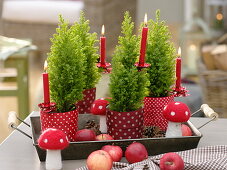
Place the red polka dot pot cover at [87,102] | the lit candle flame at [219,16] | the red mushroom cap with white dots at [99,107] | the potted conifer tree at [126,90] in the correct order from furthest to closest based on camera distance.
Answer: the lit candle flame at [219,16], the red polka dot pot cover at [87,102], the red mushroom cap with white dots at [99,107], the potted conifer tree at [126,90]

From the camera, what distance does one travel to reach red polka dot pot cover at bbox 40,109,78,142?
118cm

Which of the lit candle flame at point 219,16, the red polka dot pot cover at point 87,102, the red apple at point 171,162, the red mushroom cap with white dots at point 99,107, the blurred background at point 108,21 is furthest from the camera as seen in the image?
the lit candle flame at point 219,16

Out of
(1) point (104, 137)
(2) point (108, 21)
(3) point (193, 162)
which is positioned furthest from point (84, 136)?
(2) point (108, 21)

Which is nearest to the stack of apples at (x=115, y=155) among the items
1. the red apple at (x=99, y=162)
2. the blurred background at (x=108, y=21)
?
the red apple at (x=99, y=162)

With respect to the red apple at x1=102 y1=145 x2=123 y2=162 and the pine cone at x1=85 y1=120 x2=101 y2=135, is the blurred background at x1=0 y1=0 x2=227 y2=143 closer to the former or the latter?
the pine cone at x1=85 y1=120 x2=101 y2=135

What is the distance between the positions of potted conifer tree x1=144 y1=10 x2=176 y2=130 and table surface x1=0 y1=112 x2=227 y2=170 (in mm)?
144

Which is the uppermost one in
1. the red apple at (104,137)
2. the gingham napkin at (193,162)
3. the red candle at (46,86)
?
the red candle at (46,86)

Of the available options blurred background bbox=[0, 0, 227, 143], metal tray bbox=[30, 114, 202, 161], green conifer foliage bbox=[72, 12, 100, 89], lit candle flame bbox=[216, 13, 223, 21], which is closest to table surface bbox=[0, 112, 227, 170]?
metal tray bbox=[30, 114, 202, 161]

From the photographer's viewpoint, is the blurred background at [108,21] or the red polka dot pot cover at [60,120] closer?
the red polka dot pot cover at [60,120]

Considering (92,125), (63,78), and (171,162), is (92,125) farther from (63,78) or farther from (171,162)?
(171,162)

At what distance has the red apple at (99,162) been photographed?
1095mm

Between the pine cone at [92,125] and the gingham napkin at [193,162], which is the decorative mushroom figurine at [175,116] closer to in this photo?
the gingham napkin at [193,162]

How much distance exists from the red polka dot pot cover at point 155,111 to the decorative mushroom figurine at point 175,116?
91mm

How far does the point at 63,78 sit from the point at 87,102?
0.79 ft
